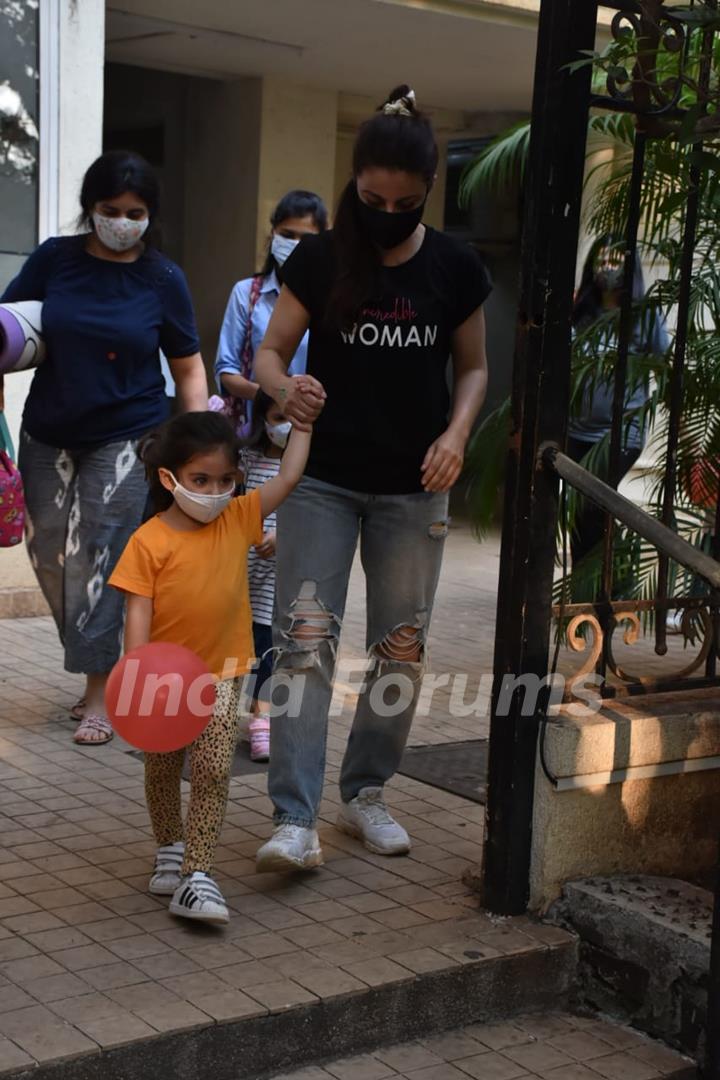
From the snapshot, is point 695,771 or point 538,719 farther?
point 695,771

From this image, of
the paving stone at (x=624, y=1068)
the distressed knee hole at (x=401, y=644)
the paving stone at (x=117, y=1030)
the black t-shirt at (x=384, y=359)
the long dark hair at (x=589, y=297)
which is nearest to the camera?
the paving stone at (x=117, y=1030)

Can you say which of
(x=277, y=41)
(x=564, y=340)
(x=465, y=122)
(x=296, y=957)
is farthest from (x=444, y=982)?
(x=465, y=122)

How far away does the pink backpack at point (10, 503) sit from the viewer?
4844mm

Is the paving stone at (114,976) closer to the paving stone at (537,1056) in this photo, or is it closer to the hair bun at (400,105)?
the paving stone at (537,1056)

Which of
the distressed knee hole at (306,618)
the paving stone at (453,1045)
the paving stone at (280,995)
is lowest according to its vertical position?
the paving stone at (453,1045)

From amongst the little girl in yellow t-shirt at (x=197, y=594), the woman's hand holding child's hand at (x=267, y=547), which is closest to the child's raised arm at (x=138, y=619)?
the little girl in yellow t-shirt at (x=197, y=594)

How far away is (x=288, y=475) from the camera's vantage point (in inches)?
153

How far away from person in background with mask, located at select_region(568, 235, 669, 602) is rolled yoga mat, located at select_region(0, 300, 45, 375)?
2215 mm

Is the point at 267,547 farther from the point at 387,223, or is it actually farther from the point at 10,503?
the point at 387,223

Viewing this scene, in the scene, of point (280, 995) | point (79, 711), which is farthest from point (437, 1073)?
point (79, 711)

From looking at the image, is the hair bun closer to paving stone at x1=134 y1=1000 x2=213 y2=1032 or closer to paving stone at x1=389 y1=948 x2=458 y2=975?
paving stone at x1=389 y1=948 x2=458 y2=975

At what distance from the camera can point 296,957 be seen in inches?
140

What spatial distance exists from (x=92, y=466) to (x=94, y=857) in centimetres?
163

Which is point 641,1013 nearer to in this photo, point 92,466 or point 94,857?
point 94,857
